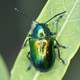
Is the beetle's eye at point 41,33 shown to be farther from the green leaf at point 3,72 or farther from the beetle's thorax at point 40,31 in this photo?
the green leaf at point 3,72

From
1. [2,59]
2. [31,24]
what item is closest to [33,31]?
[31,24]

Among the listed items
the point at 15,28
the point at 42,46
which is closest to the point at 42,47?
the point at 42,46

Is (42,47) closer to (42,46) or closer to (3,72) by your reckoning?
(42,46)

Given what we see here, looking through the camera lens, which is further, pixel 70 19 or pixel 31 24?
pixel 31 24

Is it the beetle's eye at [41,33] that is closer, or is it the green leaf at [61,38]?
the green leaf at [61,38]

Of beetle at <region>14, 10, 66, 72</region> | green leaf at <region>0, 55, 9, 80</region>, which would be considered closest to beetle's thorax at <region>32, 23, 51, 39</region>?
beetle at <region>14, 10, 66, 72</region>

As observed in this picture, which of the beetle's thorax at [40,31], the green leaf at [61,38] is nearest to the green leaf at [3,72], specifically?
the green leaf at [61,38]

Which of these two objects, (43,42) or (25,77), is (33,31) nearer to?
(43,42)
